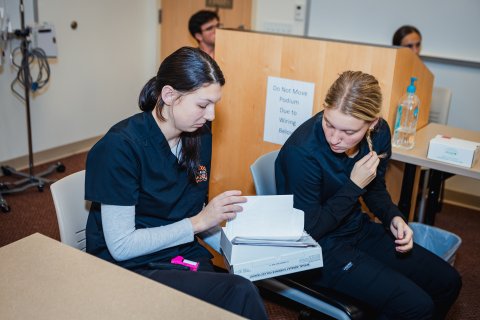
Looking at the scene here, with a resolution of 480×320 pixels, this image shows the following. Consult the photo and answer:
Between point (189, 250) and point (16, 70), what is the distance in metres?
2.77

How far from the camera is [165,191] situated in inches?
66.5

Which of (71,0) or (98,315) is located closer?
(98,315)

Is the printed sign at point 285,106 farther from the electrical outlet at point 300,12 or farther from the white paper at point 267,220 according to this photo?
the electrical outlet at point 300,12

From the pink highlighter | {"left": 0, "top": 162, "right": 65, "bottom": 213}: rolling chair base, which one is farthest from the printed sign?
{"left": 0, "top": 162, "right": 65, "bottom": 213}: rolling chair base

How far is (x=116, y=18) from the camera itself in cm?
462

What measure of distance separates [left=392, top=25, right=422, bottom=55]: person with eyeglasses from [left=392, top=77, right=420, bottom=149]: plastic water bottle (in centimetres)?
141

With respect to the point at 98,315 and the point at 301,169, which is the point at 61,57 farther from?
the point at 98,315

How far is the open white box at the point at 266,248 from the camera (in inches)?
60.9

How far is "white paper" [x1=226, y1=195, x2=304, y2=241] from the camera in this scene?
155 centimetres

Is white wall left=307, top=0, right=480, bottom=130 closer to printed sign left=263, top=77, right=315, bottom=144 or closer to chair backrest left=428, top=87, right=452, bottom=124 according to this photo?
chair backrest left=428, top=87, right=452, bottom=124

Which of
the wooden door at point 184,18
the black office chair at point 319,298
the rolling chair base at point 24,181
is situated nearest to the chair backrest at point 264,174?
the black office chair at point 319,298

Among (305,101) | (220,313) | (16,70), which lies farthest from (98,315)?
(16,70)

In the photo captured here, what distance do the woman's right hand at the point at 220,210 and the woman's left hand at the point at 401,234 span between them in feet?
2.31

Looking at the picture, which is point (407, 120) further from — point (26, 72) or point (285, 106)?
point (26, 72)
